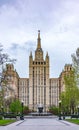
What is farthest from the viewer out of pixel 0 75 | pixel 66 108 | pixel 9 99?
pixel 9 99

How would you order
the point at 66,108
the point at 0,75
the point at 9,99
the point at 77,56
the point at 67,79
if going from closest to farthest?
the point at 0,75 < the point at 77,56 < the point at 67,79 < the point at 66,108 < the point at 9,99

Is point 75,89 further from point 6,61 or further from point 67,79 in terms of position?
point 6,61

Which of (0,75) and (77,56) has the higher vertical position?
(77,56)

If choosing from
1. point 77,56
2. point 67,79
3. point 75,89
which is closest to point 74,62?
point 77,56

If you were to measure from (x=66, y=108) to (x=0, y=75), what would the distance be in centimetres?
6469

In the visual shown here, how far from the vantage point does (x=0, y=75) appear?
50250 mm

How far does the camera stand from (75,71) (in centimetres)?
5834

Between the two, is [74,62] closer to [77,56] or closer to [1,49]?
[77,56]

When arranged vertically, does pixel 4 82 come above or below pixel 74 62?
below

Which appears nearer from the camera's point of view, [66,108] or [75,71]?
[75,71]

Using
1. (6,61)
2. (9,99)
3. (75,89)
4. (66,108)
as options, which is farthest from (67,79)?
(9,99)

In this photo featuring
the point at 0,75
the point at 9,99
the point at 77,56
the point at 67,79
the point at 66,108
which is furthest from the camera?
the point at 9,99

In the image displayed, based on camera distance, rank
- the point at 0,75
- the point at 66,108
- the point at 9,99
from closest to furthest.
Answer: the point at 0,75 < the point at 66,108 < the point at 9,99

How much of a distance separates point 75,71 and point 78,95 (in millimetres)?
4376
